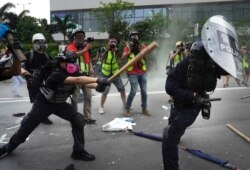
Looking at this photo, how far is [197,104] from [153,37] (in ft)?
80.1

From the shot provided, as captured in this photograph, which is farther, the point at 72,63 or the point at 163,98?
the point at 163,98

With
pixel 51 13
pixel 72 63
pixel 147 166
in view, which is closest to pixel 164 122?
pixel 147 166

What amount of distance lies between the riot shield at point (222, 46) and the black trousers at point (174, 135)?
2.26 feet

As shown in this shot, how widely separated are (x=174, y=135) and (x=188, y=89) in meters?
0.52

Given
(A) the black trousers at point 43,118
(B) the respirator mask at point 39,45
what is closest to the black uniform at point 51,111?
(A) the black trousers at point 43,118

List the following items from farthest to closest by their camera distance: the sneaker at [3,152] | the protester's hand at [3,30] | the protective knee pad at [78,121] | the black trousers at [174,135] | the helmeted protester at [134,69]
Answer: the helmeted protester at [134,69], the sneaker at [3,152], the protective knee pad at [78,121], the black trousers at [174,135], the protester's hand at [3,30]

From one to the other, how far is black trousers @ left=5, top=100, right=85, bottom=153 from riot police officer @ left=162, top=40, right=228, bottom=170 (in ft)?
4.85

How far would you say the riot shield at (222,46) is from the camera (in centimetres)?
412

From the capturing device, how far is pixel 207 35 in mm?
4246

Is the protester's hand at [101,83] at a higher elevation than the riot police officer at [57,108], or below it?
higher

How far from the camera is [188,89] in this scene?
14.9 feet

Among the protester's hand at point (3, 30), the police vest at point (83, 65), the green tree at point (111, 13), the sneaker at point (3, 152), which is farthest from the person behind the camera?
the green tree at point (111, 13)

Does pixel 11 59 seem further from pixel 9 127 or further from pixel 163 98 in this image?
pixel 163 98

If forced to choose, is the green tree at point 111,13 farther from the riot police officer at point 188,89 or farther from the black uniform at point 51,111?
the riot police officer at point 188,89
